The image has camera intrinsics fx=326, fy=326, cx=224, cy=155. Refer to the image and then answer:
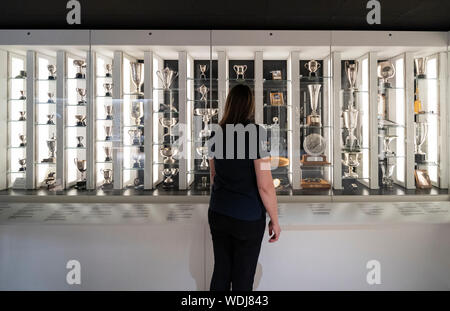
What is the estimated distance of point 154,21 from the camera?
138 inches

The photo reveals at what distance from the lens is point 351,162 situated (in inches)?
152

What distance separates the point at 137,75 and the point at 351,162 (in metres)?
2.72

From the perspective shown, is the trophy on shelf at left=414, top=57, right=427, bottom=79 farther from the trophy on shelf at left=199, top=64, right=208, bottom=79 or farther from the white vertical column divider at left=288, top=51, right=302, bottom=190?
the trophy on shelf at left=199, top=64, right=208, bottom=79

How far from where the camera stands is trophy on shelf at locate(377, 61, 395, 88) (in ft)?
12.6

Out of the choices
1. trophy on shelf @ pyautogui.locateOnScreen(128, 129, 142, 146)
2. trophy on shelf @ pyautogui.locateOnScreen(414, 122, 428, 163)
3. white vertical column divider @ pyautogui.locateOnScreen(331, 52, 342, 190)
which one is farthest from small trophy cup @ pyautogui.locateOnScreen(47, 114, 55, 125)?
trophy on shelf @ pyautogui.locateOnScreen(414, 122, 428, 163)

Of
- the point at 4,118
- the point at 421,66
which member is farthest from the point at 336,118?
the point at 4,118

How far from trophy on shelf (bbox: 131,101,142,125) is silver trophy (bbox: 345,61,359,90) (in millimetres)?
2466

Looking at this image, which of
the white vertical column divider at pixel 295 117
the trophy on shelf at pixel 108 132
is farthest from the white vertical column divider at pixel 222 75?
the trophy on shelf at pixel 108 132

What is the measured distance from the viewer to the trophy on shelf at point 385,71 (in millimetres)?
3848

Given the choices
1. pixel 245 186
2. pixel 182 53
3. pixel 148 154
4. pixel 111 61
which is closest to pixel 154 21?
pixel 182 53

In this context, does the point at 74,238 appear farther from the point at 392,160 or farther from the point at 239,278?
the point at 392,160

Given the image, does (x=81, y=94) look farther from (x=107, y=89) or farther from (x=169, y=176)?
(x=169, y=176)

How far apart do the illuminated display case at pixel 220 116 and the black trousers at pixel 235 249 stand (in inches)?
74.8

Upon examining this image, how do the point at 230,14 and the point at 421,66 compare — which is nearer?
the point at 230,14
